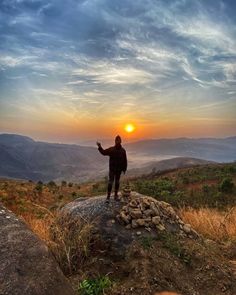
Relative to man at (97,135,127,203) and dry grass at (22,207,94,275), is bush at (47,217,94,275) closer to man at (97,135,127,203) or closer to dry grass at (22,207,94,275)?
dry grass at (22,207,94,275)

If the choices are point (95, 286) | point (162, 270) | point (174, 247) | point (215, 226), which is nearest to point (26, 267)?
point (95, 286)

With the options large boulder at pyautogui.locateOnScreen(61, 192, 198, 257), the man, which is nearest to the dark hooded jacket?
the man

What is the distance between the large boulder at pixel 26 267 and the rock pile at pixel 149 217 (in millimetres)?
3611

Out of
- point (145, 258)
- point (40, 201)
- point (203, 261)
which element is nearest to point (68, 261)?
point (145, 258)

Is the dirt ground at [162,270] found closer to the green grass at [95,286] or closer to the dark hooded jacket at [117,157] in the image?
the green grass at [95,286]

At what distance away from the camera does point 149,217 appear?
9.24 metres

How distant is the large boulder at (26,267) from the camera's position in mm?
4898

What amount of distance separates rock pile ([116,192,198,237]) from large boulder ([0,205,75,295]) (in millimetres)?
3611

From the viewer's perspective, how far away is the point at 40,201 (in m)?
31.7

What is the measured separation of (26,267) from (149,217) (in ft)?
14.8

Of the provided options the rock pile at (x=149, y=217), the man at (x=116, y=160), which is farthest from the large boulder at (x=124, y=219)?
the man at (x=116, y=160)

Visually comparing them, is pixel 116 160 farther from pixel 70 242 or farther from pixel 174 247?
pixel 174 247

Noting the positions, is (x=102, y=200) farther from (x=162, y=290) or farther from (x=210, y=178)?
(x=210, y=178)

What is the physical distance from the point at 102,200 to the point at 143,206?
1076 millimetres
